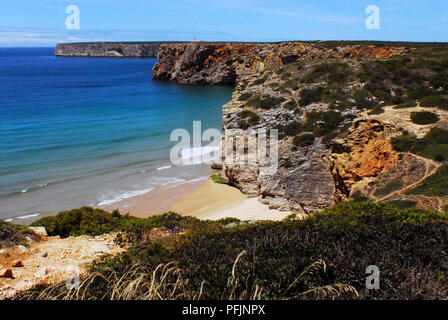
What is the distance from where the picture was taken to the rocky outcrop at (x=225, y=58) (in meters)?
60.9

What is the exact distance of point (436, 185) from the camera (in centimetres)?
1095

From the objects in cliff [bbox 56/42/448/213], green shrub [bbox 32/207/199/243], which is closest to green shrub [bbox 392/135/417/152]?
cliff [bbox 56/42/448/213]

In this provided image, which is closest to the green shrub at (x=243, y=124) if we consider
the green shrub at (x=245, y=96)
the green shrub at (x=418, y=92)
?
the green shrub at (x=245, y=96)

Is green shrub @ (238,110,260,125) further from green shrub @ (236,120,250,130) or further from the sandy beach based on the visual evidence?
the sandy beach

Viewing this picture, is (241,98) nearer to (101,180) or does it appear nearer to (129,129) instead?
(101,180)

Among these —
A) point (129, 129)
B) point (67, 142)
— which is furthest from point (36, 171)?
point (129, 129)

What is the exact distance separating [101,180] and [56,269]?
16661 millimetres

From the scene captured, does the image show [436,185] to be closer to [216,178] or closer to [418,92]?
[418,92]

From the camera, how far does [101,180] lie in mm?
23250

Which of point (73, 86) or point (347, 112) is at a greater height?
point (73, 86)

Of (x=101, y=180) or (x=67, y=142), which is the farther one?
(x=67, y=142)

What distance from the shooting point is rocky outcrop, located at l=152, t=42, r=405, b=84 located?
6094cm

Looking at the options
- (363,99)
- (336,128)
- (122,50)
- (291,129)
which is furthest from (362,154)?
(122,50)

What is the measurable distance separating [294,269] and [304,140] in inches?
610
